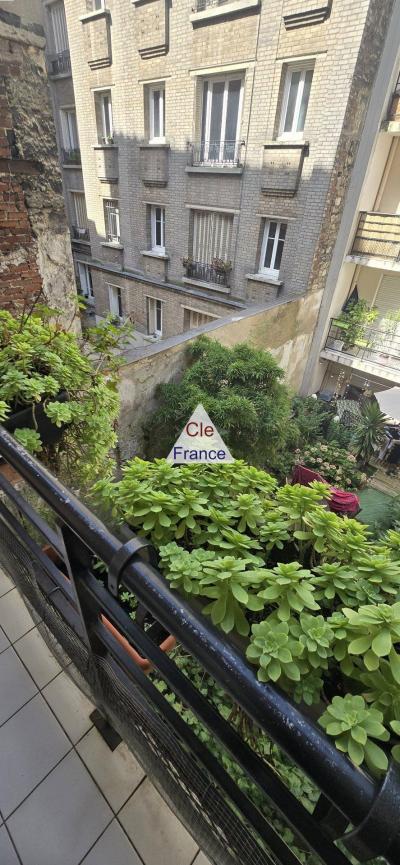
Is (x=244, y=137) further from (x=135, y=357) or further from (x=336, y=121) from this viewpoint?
(x=135, y=357)

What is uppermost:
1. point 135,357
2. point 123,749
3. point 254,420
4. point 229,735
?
point 229,735

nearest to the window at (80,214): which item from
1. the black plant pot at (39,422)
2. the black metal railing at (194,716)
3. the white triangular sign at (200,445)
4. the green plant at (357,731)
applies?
the white triangular sign at (200,445)

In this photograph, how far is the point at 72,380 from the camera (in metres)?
1.90

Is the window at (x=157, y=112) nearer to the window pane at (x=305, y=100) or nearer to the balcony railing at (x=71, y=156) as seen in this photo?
the balcony railing at (x=71, y=156)

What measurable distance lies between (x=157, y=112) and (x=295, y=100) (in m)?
3.77

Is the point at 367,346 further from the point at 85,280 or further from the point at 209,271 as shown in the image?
the point at 85,280

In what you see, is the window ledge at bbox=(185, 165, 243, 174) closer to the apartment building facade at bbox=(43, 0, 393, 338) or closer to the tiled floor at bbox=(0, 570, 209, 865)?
→ the apartment building facade at bbox=(43, 0, 393, 338)

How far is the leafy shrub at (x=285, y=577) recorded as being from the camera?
0.81 meters

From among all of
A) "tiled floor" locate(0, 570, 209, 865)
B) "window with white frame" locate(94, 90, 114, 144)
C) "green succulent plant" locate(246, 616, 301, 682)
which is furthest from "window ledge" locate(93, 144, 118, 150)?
"green succulent plant" locate(246, 616, 301, 682)

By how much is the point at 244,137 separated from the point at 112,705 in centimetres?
959

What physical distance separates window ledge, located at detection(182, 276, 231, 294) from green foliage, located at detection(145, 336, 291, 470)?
14.7 feet

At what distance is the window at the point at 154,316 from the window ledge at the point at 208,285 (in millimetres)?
1344

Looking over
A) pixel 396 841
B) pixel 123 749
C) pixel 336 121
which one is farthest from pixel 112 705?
pixel 336 121

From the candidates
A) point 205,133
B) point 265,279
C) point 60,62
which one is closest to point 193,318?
point 265,279
